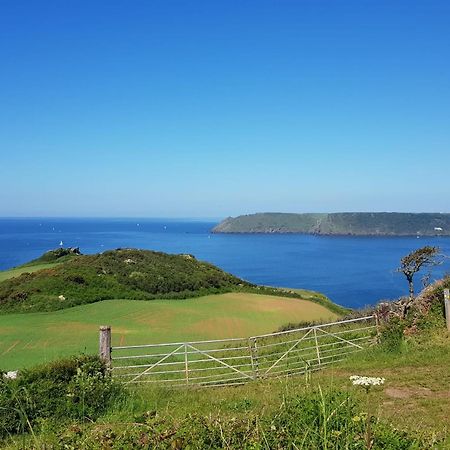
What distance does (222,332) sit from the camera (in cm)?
2709

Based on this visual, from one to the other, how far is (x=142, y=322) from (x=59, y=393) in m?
19.5

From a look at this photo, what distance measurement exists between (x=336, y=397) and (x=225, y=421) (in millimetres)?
1164

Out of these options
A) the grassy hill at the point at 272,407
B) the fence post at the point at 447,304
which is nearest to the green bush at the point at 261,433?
the grassy hill at the point at 272,407

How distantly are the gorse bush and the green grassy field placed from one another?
918 cm

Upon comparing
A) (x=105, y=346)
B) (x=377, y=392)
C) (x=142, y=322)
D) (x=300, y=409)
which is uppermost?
(x=300, y=409)

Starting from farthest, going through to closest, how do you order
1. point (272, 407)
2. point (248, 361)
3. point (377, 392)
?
point (248, 361) < point (377, 392) < point (272, 407)

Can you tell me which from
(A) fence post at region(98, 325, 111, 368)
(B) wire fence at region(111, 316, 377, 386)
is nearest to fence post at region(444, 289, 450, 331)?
(B) wire fence at region(111, 316, 377, 386)

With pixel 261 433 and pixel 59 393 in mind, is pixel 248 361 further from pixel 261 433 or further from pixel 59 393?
pixel 261 433

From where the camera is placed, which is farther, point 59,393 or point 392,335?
point 392,335

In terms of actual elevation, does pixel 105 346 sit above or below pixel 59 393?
above

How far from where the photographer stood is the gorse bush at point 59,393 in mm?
8305

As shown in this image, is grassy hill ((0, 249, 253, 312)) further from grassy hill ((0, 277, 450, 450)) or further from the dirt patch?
grassy hill ((0, 277, 450, 450))

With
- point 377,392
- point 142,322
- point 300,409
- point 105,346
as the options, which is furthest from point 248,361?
point 142,322

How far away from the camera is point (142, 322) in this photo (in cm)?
2819
